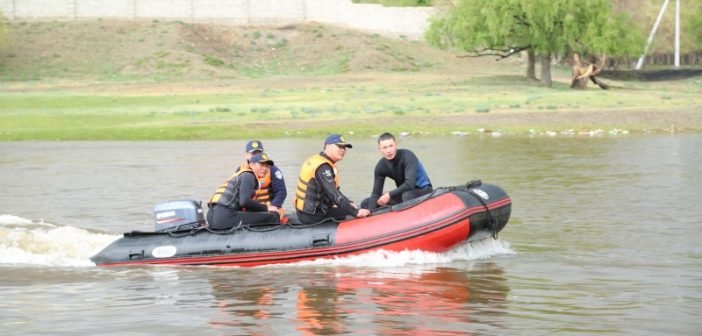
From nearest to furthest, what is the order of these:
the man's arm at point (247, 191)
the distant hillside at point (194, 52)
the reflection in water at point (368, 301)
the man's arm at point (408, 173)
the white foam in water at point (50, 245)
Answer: the reflection in water at point (368, 301) → the man's arm at point (247, 191) → the man's arm at point (408, 173) → the white foam in water at point (50, 245) → the distant hillside at point (194, 52)

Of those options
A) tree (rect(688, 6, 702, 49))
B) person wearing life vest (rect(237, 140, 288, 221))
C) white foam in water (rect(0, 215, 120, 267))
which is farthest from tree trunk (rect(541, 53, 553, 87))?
person wearing life vest (rect(237, 140, 288, 221))

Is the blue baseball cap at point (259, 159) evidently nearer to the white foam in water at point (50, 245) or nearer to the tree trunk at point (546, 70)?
the white foam in water at point (50, 245)

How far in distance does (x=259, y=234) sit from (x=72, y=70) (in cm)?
5951

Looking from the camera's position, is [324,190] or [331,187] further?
[324,190]

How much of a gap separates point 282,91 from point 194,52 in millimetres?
20041

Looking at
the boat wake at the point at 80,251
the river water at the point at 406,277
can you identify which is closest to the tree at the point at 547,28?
the river water at the point at 406,277

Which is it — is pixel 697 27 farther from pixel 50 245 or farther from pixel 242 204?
pixel 242 204

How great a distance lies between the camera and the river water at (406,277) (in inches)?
452

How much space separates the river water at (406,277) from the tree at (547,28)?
108ft

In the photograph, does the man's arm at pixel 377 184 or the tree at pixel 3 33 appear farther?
the tree at pixel 3 33

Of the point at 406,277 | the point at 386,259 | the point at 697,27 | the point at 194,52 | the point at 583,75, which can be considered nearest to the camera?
the point at 406,277

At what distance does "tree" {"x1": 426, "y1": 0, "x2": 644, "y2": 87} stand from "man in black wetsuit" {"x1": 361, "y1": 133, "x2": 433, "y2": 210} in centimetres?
4282

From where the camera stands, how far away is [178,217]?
15375 millimetres

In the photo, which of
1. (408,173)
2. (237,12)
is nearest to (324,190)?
(408,173)
